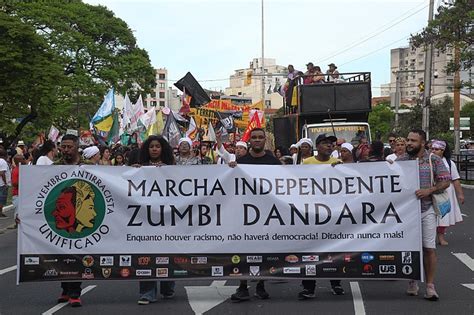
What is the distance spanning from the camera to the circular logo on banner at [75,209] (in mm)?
7137

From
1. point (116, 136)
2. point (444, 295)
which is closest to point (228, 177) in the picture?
point (444, 295)

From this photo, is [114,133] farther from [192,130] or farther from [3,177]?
[3,177]

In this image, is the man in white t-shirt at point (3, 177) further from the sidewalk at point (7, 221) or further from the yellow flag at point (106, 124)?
the yellow flag at point (106, 124)

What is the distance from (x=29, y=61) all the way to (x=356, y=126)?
16113 millimetres

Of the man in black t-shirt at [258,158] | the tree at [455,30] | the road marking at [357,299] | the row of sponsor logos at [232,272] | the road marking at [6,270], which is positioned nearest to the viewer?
the road marking at [357,299]

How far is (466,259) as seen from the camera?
988 cm

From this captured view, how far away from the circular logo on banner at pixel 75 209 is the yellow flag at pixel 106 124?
47.5 ft

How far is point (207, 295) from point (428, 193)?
8.67 feet

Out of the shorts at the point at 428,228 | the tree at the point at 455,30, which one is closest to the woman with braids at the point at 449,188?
the shorts at the point at 428,228

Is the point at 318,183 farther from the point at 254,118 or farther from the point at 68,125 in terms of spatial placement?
the point at 68,125

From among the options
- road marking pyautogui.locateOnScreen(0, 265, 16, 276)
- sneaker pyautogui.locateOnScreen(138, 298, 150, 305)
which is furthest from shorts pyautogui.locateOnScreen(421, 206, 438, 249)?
road marking pyautogui.locateOnScreen(0, 265, 16, 276)

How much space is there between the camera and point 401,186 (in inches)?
280

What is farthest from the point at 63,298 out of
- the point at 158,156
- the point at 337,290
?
the point at 337,290

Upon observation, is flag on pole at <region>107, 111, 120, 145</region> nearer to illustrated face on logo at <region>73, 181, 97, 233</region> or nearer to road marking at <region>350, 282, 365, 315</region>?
illustrated face on logo at <region>73, 181, 97, 233</region>
